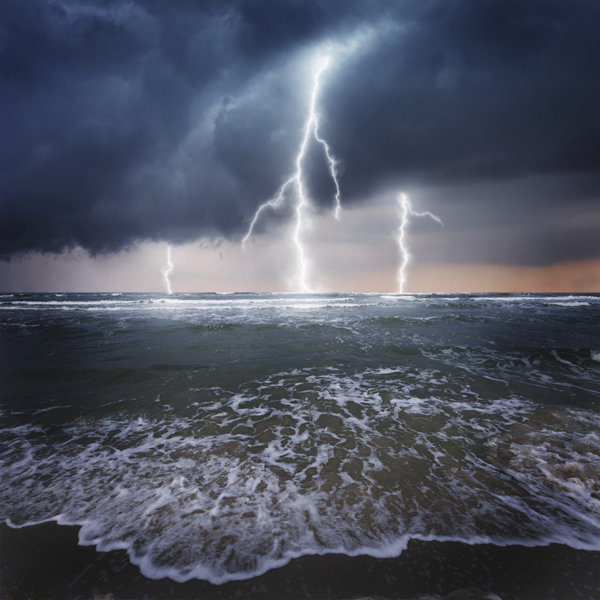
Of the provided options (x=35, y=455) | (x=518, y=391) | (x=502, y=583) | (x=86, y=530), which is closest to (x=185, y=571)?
(x=86, y=530)

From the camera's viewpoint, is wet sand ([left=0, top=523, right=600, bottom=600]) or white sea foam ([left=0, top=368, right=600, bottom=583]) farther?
white sea foam ([left=0, top=368, right=600, bottom=583])

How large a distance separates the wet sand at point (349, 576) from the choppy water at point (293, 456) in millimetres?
96

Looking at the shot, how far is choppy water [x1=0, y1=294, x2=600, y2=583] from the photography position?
2420 millimetres

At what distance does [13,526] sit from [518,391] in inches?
319

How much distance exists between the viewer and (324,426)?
4.50m

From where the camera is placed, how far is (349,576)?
2068 mm

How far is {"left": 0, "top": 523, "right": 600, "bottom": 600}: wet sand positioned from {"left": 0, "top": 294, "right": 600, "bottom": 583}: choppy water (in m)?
0.10

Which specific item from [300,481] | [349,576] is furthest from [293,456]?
[349,576]

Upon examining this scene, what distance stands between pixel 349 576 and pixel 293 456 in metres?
1.66

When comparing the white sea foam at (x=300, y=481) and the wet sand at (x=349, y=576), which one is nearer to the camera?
the wet sand at (x=349, y=576)

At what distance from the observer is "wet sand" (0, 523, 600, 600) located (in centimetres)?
194

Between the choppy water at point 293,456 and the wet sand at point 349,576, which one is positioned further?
the choppy water at point 293,456

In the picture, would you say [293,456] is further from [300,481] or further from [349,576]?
[349,576]

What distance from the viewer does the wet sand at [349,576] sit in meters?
1.94
